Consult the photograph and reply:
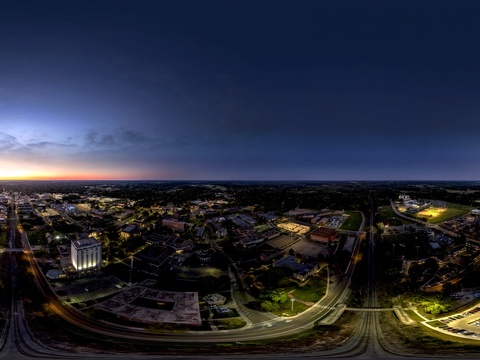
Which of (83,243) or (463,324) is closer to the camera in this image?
(463,324)

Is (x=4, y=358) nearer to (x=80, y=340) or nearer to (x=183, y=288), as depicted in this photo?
(x=80, y=340)

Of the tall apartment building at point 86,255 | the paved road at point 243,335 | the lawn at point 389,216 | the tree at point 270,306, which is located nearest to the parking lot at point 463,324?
the paved road at point 243,335

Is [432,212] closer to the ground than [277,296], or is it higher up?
higher up

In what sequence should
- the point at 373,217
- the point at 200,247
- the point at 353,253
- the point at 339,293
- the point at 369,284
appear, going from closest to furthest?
1. the point at 339,293
2. the point at 369,284
3. the point at 353,253
4. the point at 200,247
5. the point at 373,217

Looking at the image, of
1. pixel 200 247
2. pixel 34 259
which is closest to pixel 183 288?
pixel 200 247

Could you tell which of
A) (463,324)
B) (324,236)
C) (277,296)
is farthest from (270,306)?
(324,236)

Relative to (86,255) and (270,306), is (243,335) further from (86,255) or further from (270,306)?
(86,255)

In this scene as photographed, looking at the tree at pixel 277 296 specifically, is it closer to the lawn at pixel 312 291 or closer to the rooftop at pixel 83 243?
the lawn at pixel 312 291

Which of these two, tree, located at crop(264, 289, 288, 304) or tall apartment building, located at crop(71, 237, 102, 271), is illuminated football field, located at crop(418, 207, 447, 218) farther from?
tall apartment building, located at crop(71, 237, 102, 271)
